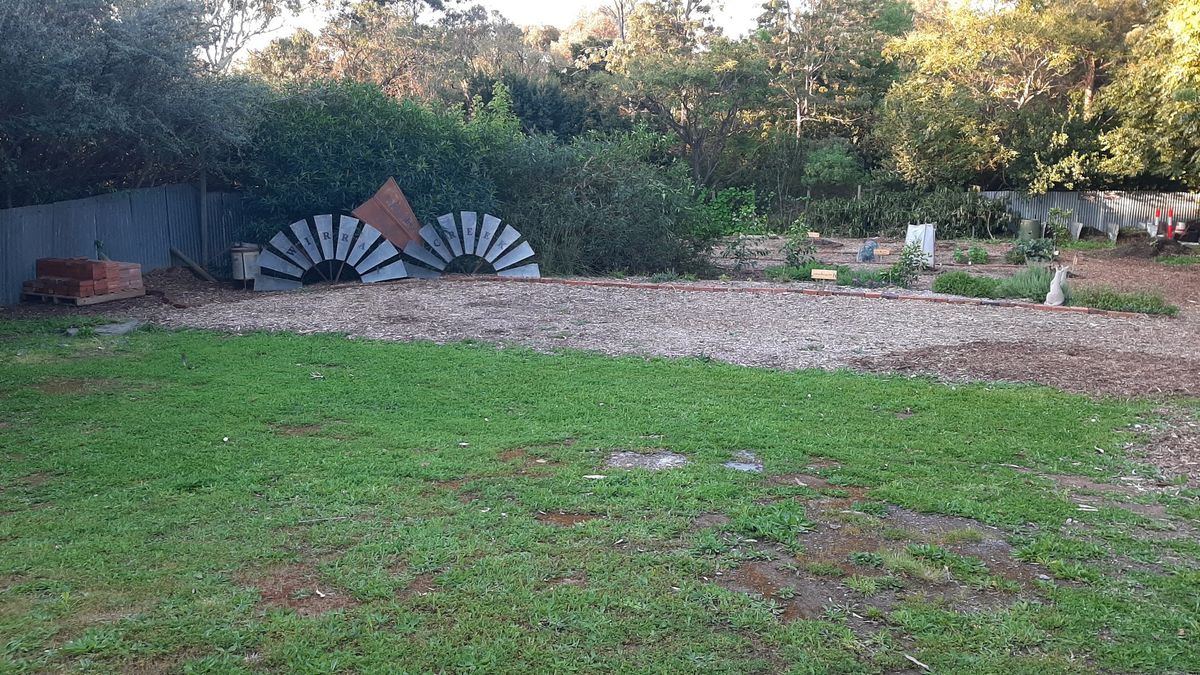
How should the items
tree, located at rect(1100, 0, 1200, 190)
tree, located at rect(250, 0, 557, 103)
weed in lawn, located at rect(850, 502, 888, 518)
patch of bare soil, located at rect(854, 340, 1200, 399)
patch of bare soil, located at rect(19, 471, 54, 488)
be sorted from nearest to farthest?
1. weed in lawn, located at rect(850, 502, 888, 518)
2. patch of bare soil, located at rect(19, 471, 54, 488)
3. patch of bare soil, located at rect(854, 340, 1200, 399)
4. tree, located at rect(1100, 0, 1200, 190)
5. tree, located at rect(250, 0, 557, 103)

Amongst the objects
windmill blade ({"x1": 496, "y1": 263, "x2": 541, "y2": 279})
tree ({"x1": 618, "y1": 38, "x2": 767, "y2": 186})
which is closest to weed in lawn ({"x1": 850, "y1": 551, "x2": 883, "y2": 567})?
windmill blade ({"x1": 496, "y1": 263, "x2": 541, "y2": 279})

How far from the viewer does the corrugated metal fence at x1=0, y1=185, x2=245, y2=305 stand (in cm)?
1162

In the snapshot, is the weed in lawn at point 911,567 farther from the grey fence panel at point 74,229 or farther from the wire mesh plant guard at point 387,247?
the grey fence panel at point 74,229

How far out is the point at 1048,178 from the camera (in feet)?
84.9

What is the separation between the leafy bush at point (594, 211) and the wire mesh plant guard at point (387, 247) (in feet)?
2.18

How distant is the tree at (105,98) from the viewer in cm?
991

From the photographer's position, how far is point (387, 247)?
14164 millimetres

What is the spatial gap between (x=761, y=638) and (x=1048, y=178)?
85.7 ft

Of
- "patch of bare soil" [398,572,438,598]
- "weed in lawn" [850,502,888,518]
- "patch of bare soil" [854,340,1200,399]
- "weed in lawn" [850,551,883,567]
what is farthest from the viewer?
"patch of bare soil" [854,340,1200,399]

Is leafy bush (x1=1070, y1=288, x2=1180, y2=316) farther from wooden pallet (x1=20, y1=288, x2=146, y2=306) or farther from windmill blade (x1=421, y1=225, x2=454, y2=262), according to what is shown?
wooden pallet (x1=20, y1=288, x2=146, y2=306)

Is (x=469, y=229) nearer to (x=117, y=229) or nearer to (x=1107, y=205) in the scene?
(x=117, y=229)

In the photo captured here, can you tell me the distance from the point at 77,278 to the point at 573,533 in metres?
9.73

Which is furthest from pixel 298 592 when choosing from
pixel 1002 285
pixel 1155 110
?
pixel 1155 110

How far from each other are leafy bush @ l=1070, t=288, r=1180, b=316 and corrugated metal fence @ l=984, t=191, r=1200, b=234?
14252 mm
